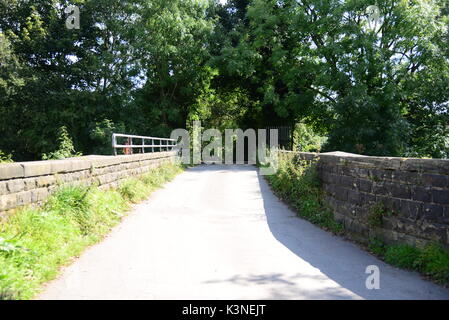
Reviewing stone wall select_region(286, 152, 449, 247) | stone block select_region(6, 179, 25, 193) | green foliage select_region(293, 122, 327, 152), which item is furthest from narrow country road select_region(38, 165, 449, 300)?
green foliage select_region(293, 122, 327, 152)

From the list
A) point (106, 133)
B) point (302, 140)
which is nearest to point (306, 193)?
point (106, 133)

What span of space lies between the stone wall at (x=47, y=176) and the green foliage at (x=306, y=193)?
4103 mm

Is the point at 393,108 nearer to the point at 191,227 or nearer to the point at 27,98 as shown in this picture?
the point at 191,227

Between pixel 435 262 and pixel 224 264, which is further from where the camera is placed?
pixel 224 264

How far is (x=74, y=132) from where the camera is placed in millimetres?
24562

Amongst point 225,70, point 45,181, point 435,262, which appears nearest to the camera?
point 435,262

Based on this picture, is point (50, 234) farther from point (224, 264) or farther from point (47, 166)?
point (224, 264)

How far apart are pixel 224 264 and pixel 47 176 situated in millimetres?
2980

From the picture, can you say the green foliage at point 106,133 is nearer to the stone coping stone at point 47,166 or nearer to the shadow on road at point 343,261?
the stone coping stone at point 47,166

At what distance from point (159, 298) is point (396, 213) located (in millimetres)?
3303

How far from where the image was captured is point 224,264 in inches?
189

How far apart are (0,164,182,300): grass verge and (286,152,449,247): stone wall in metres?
3.96

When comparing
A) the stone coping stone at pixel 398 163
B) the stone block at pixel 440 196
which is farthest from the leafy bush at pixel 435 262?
the stone coping stone at pixel 398 163
